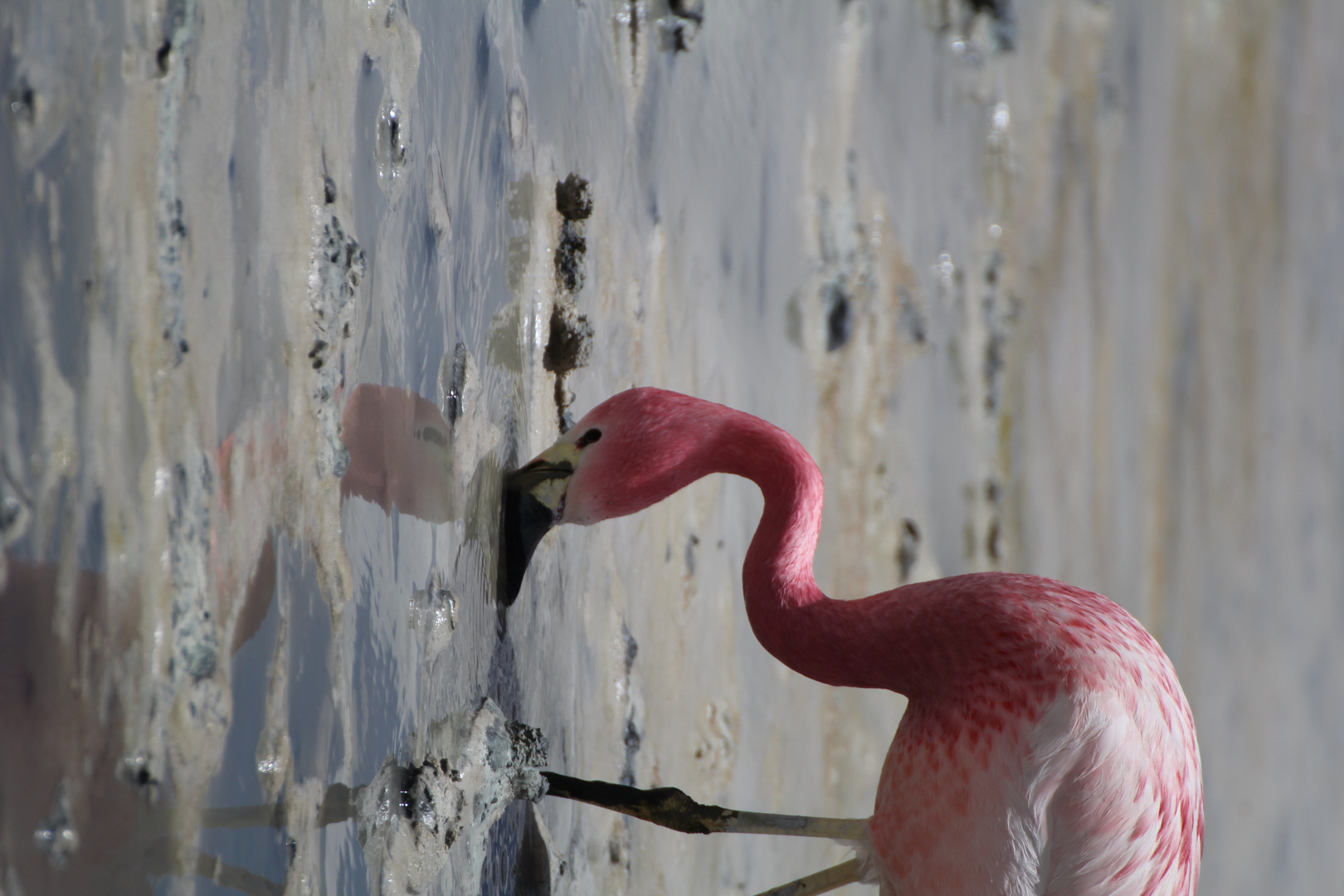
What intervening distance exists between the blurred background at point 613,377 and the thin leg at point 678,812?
51mm

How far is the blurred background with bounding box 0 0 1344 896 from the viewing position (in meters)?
0.27

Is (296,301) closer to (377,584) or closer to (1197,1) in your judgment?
(377,584)

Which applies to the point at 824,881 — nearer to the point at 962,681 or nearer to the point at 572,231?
the point at 962,681

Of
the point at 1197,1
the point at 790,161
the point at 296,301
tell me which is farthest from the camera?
the point at 1197,1

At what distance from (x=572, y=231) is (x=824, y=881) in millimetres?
587

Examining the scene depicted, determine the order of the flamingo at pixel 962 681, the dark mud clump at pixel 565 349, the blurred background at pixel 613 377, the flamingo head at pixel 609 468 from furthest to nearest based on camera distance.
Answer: the dark mud clump at pixel 565 349 < the flamingo head at pixel 609 468 < the flamingo at pixel 962 681 < the blurred background at pixel 613 377

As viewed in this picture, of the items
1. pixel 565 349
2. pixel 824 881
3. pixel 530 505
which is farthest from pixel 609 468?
pixel 824 881

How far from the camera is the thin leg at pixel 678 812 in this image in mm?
707

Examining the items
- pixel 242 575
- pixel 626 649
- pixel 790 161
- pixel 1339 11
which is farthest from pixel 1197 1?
pixel 242 575

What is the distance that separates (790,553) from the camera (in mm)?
701

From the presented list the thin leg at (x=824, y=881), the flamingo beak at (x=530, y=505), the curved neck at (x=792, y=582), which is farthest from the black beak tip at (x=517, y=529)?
the thin leg at (x=824, y=881)

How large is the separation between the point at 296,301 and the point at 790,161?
905 mm

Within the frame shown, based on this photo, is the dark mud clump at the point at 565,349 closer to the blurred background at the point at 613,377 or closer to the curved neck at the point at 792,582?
the blurred background at the point at 613,377

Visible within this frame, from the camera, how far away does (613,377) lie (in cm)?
93
